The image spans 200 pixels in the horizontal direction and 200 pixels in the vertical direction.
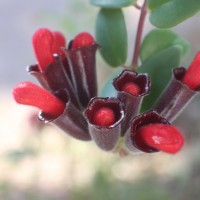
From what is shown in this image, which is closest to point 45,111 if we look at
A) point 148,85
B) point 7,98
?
point 148,85

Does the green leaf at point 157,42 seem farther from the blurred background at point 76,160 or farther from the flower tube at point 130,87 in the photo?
the blurred background at point 76,160

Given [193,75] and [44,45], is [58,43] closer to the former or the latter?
[44,45]

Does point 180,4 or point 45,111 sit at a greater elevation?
point 180,4

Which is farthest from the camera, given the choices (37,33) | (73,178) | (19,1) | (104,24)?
(19,1)

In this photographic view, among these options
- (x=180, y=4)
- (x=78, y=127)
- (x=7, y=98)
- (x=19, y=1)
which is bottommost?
(x=7, y=98)

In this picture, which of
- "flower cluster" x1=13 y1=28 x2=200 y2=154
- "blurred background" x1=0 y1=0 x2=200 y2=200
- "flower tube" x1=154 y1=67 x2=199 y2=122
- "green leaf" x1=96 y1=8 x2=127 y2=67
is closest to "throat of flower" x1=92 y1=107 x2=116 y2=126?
"flower cluster" x1=13 y1=28 x2=200 y2=154

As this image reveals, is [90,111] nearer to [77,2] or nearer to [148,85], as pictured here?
[148,85]
